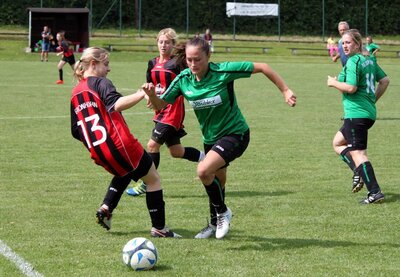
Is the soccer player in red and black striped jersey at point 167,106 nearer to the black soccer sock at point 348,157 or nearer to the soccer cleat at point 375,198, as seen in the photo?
the black soccer sock at point 348,157

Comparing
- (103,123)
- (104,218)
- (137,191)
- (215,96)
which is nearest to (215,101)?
(215,96)

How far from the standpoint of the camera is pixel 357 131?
901 centimetres

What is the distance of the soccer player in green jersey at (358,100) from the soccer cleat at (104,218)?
2.84m

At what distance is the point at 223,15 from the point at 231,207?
50601 mm

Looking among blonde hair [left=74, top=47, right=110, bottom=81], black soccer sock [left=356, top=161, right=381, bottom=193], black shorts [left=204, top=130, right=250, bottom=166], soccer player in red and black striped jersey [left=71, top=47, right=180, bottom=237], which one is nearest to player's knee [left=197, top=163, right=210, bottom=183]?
black shorts [left=204, top=130, right=250, bottom=166]

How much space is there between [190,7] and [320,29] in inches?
376

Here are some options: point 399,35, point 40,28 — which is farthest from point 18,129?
point 399,35

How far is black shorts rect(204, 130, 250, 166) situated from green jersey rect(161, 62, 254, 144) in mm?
53

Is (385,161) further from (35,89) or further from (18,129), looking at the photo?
(35,89)

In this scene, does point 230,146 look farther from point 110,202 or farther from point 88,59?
point 88,59

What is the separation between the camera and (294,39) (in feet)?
187

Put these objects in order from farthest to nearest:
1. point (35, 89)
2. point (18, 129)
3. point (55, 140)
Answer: point (35, 89)
point (18, 129)
point (55, 140)

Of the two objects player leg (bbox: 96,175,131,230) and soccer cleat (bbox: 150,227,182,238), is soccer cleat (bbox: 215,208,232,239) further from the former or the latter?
player leg (bbox: 96,175,131,230)

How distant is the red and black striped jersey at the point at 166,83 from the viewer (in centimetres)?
961
